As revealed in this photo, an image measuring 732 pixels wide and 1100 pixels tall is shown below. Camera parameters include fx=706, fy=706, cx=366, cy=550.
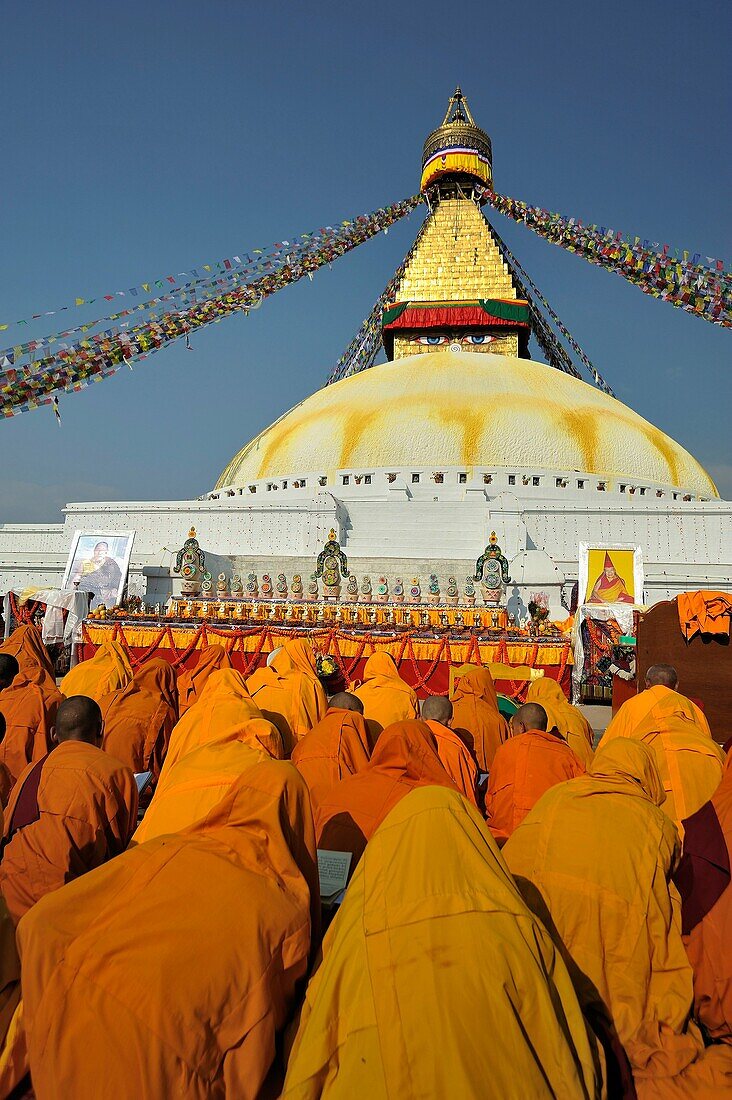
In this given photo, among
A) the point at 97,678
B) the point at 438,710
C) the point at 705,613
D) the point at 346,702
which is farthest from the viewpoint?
the point at 705,613

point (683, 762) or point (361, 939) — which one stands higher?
point (683, 762)

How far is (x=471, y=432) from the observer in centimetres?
1803

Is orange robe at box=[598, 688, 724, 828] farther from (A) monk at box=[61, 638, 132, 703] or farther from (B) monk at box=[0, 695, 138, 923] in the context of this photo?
(A) monk at box=[61, 638, 132, 703]

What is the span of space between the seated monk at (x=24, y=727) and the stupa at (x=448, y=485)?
8.10m

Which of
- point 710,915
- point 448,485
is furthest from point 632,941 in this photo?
point 448,485

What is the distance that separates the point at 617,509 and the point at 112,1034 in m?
14.8

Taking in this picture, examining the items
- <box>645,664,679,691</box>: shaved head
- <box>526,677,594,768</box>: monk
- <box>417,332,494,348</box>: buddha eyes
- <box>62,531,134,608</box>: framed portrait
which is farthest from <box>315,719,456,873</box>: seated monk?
<box>417,332,494,348</box>: buddha eyes

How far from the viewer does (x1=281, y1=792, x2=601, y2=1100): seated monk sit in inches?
50.2

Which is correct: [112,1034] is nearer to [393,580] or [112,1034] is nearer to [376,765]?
[376,765]

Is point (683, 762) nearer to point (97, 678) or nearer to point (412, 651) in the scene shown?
point (97, 678)

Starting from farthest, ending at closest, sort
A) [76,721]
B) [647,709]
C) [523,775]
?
[647,709] < [523,775] < [76,721]

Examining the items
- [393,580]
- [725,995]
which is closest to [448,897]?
[725,995]

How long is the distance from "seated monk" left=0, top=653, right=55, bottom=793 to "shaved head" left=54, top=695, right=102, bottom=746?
1.07 meters

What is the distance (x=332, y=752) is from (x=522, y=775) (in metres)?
0.91
